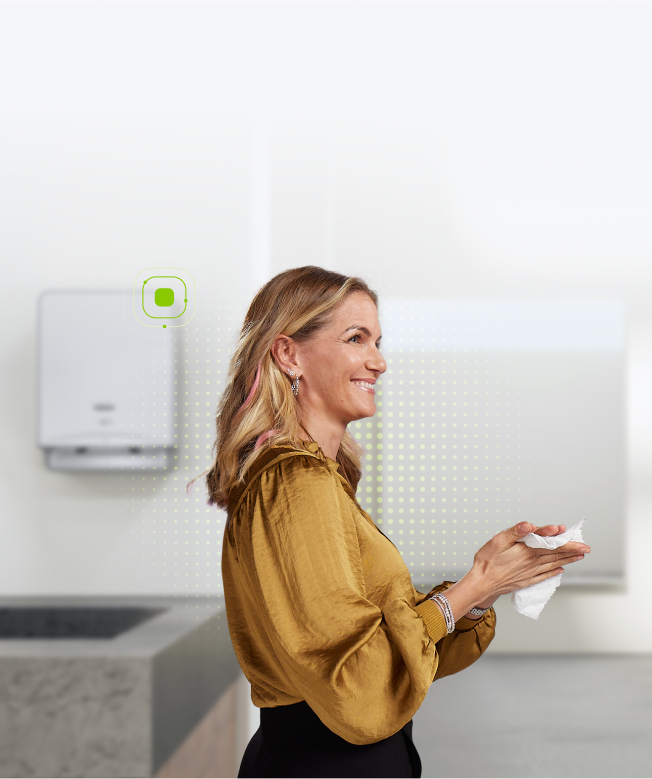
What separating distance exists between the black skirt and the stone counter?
0.73 metres

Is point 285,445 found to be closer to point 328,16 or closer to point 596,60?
point 328,16

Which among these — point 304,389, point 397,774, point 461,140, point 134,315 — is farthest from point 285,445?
point 461,140

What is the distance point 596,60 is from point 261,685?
1.72 meters

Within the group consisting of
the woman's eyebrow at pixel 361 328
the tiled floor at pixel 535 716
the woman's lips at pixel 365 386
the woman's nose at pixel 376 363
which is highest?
the woman's eyebrow at pixel 361 328

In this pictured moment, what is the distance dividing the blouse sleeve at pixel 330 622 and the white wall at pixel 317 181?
0.98m

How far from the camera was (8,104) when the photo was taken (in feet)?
6.20

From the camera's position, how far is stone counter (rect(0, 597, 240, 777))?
1652 mm

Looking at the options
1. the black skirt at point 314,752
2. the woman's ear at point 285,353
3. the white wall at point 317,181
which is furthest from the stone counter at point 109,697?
the woman's ear at point 285,353

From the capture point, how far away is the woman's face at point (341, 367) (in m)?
1.07

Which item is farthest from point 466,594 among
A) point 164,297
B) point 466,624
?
point 164,297

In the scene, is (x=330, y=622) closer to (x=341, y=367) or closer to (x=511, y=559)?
(x=511, y=559)

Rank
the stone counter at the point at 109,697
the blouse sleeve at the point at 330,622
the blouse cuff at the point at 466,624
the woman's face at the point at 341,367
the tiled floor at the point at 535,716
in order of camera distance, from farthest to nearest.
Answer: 1. the tiled floor at the point at 535,716
2. the stone counter at the point at 109,697
3. the blouse cuff at the point at 466,624
4. the woman's face at the point at 341,367
5. the blouse sleeve at the point at 330,622

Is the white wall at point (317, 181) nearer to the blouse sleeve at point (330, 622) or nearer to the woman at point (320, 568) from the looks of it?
the woman at point (320, 568)

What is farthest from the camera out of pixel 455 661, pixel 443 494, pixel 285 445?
pixel 443 494
